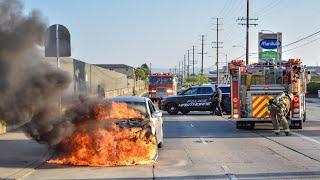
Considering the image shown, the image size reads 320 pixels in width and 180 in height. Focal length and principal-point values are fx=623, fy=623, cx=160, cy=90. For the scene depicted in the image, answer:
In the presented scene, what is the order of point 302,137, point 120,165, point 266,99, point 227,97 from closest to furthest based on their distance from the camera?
point 120,165, point 302,137, point 266,99, point 227,97

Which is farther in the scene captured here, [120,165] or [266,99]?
[266,99]

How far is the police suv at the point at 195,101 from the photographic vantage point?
115 ft

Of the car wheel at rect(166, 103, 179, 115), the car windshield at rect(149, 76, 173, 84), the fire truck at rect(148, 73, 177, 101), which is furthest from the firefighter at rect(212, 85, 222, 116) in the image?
the car windshield at rect(149, 76, 173, 84)

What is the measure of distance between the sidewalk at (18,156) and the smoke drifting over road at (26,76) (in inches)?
37.0

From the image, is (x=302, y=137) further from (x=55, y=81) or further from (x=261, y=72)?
(x=55, y=81)

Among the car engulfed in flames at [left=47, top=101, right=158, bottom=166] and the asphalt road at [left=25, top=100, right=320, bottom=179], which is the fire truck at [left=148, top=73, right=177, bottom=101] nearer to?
the asphalt road at [left=25, top=100, right=320, bottom=179]

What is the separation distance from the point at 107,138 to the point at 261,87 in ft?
38.2

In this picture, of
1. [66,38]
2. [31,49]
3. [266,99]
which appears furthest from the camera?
[266,99]

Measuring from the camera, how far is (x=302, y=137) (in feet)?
67.6

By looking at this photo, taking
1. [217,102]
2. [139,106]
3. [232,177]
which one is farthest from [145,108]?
[217,102]

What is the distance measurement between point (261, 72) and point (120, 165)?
1250cm

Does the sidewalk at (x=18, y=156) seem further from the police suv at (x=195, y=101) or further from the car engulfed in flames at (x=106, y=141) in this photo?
the police suv at (x=195, y=101)

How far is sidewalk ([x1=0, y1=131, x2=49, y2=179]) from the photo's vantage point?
42.2ft

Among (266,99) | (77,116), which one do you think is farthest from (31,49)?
(266,99)
